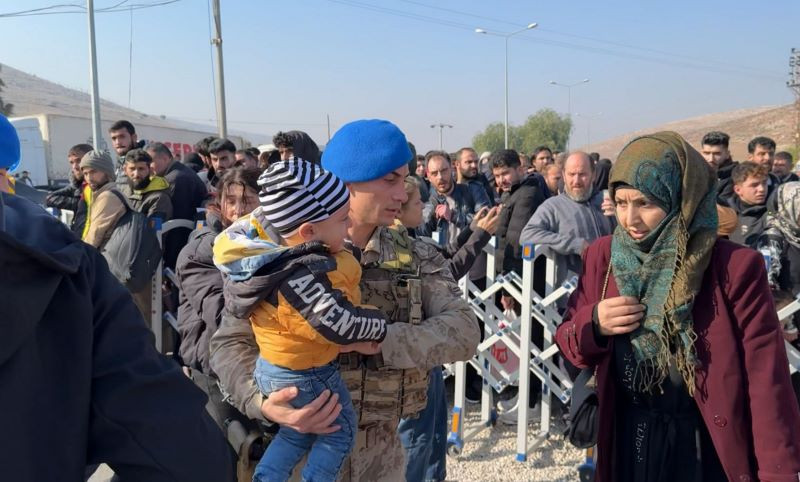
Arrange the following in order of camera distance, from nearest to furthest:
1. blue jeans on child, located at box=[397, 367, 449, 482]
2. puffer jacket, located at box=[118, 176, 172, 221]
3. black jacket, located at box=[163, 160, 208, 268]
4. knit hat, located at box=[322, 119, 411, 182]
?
knit hat, located at box=[322, 119, 411, 182] → blue jeans on child, located at box=[397, 367, 449, 482] → puffer jacket, located at box=[118, 176, 172, 221] → black jacket, located at box=[163, 160, 208, 268]

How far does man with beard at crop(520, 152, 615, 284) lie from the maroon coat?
233 centimetres

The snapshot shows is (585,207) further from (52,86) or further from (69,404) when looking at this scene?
→ (52,86)

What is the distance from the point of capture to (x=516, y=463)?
14.3 feet

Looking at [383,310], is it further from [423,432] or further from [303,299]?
[423,432]

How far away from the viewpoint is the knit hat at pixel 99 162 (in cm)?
532

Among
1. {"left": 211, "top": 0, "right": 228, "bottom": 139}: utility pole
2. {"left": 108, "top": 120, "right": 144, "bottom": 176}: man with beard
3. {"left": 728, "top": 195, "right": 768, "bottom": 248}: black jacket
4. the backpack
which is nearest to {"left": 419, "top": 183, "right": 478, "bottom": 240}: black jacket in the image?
{"left": 728, "top": 195, "right": 768, "bottom": 248}: black jacket

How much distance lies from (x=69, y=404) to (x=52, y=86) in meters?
142

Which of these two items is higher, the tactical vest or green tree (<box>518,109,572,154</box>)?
green tree (<box>518,109,572,154</box>)

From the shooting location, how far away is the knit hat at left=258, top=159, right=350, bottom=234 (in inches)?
71.0

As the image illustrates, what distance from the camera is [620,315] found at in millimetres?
2117

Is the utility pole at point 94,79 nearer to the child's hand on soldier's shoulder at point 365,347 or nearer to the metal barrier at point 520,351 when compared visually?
the metal barrier at point 520,351

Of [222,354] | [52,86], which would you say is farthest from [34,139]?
[52,86]

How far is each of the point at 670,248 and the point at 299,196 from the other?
1.28m

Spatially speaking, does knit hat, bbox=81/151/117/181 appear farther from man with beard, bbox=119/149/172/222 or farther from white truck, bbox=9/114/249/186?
white truck, bbox=9/114/249/186
